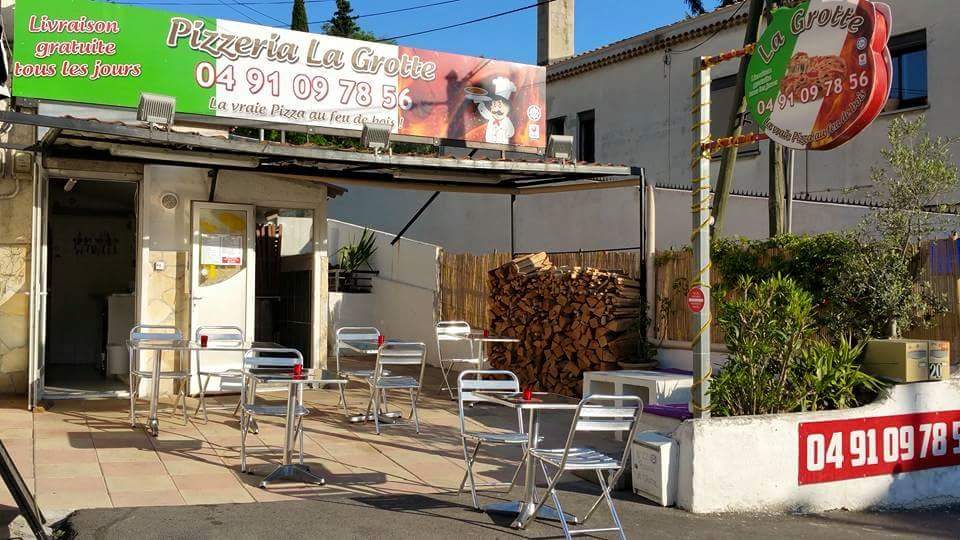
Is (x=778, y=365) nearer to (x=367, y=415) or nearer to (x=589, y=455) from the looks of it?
(x=589, y=455)

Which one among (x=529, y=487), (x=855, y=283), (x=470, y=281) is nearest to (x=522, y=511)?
(x=529, y=487)

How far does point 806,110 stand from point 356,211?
54.6ft

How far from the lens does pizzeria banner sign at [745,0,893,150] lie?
5.71 m

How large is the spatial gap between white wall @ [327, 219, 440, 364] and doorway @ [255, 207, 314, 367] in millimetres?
1887

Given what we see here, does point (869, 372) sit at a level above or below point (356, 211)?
below

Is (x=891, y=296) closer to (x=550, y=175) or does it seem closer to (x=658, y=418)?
(x=658, y=418)

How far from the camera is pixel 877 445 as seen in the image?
7117 mm

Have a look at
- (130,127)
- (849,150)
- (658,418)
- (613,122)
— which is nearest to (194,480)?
(130,127)

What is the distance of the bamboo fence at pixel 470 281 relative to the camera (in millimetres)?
12555

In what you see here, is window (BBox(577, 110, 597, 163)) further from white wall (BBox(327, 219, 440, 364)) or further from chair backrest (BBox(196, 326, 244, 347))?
chair backrest (BBox(196, 326, 244, 347))

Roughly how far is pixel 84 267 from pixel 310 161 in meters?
6.53

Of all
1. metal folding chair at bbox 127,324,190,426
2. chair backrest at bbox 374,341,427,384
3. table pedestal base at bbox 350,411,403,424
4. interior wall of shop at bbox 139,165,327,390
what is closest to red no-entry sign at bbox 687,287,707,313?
chair backrest at bbox 374,341,427,384

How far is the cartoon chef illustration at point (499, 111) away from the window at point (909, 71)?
578 cm

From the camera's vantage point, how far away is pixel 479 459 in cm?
797
